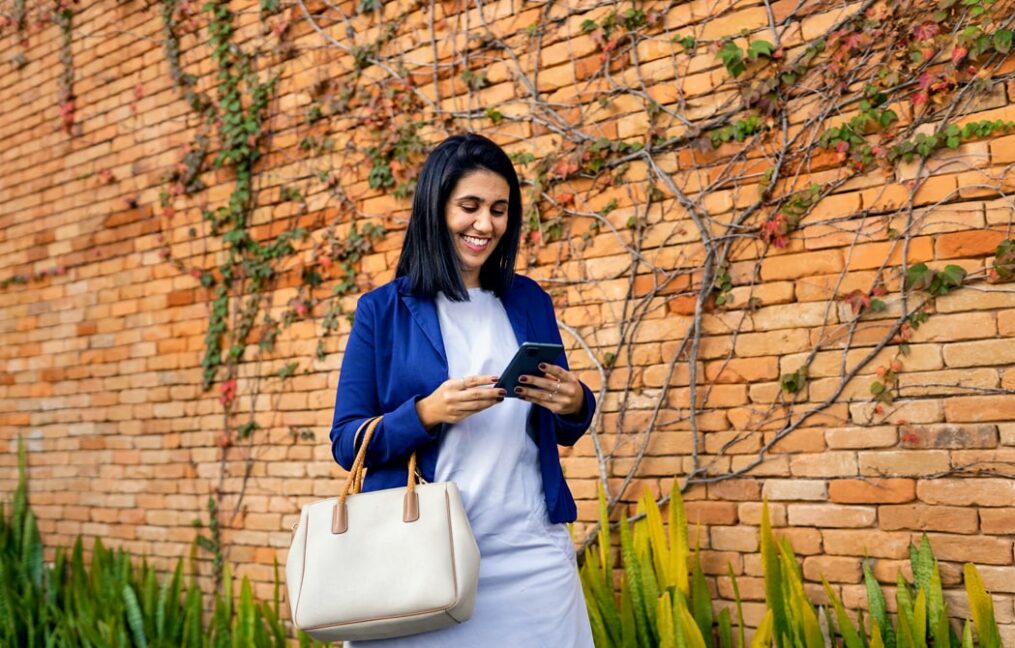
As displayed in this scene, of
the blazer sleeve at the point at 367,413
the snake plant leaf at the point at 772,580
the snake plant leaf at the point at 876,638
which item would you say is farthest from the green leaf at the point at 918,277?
the blazer sleeve at the point at 367,413

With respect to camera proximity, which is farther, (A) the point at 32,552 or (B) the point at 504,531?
(A) the point at 32,552

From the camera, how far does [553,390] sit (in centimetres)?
191

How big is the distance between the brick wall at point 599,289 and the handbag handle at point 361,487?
191 centimetres

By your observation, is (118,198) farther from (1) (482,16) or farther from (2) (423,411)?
(2) (423,411)

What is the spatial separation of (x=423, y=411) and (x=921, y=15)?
238 centimetres

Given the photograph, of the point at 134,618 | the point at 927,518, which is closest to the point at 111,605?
the point at 134,618

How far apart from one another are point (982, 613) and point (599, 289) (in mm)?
1760

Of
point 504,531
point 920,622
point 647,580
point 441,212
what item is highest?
point 441,212

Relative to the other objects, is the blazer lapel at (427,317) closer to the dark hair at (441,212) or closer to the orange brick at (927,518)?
the dark hair at (441,212)

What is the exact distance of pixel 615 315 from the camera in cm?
373

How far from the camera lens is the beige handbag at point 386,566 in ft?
5.57

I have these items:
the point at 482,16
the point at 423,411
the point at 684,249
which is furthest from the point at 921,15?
the point at 423,411

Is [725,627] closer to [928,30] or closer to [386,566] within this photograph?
[386,566]

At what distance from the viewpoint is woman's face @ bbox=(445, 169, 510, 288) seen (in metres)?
2.00
